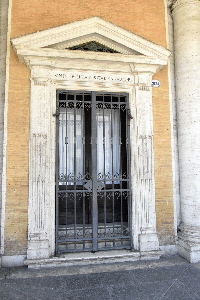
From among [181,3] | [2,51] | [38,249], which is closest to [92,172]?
[38,249]

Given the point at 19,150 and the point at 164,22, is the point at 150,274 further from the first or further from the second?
the point at 164,22

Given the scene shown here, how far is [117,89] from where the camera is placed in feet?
17.0

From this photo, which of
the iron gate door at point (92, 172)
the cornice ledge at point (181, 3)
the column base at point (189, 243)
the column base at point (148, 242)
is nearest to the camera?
the column base at point (189, 243)

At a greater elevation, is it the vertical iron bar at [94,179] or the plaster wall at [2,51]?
the plaster wall at [2,51]

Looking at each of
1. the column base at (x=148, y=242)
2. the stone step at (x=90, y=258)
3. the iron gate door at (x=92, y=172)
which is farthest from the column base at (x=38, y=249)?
the column base at (x=148, y=242)

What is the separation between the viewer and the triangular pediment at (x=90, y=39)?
471 cm

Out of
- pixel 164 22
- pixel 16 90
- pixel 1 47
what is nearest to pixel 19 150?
pixel 16 90

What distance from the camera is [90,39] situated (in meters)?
5.08

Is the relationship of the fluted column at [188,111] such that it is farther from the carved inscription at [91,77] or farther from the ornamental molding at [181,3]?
the carved inscription at [91,77]

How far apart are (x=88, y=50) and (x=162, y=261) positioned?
4.32m

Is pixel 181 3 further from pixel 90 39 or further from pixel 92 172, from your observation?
pixel 92 172

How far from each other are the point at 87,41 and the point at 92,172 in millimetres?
2612

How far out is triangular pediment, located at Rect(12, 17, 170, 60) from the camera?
4709 millimetres

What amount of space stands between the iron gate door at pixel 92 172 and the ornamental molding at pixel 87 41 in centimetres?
72
